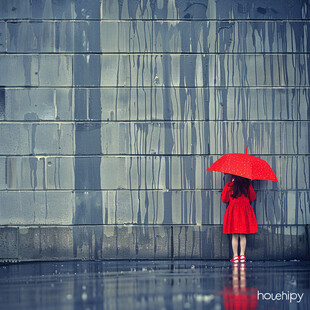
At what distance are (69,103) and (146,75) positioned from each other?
138cm

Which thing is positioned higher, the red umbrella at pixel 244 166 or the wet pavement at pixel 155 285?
the red umbrella at pixel 244 166

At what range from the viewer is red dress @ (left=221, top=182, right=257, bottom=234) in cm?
1038

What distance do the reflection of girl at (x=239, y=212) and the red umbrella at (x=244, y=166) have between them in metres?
0.41

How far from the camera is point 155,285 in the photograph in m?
7.46

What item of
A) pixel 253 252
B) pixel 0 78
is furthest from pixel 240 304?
pixel 0 78

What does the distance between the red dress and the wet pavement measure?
1.78 ft

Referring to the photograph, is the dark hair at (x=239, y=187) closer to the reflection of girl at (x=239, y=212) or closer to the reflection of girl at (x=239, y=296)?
the reflection of girl at (x=239, y=212)

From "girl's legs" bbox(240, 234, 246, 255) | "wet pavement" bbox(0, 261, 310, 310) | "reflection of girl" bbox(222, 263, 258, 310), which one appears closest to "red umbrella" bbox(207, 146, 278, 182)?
"girl's legs" bbox(240, 234, 246, 255)

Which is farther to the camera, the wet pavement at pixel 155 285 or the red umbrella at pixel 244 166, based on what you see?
the red umbrella at pixel 244 166

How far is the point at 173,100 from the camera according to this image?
35.8 feet

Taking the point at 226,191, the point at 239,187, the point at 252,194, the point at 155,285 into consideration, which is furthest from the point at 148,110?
the point at 155,285

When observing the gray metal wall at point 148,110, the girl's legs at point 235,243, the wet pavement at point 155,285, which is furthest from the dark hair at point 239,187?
the wet pavement at point 155,285

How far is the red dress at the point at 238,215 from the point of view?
1038 centimetres

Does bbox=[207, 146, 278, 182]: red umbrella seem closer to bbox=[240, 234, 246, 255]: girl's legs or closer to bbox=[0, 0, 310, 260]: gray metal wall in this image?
bbox=[0, 0, 310, 260]: gray metal wall
